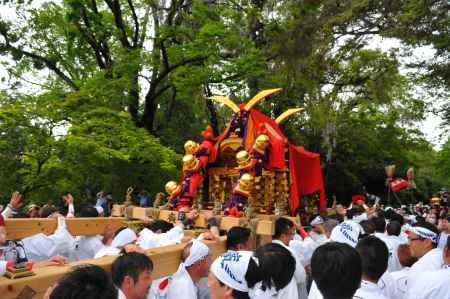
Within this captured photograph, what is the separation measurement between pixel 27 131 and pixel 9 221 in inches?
288

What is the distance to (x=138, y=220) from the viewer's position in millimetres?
6750

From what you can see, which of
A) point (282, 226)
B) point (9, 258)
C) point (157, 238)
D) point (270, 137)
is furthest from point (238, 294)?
point (270, 137)

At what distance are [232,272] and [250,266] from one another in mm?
142

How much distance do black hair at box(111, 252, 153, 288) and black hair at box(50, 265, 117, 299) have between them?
2.39 feet

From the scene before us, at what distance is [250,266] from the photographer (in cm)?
258

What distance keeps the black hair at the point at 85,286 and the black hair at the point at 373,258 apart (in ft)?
6.19

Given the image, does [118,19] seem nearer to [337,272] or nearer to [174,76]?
[174,76]

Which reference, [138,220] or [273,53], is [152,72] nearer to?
[273,53]

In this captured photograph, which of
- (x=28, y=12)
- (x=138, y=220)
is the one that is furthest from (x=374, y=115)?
(x=138, y=220)

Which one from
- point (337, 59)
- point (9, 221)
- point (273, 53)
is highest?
point (273, 53)

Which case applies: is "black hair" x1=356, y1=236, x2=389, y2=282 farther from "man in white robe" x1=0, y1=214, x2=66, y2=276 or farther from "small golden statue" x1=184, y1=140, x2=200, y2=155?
"small golden statue" x1=184, y1=140, x2=200, y2=155

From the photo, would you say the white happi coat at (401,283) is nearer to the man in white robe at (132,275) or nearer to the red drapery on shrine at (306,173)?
the man in white robe at (132,275)

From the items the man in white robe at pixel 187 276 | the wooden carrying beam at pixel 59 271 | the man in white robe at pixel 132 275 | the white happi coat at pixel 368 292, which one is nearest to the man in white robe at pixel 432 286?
the white happi coat at pixel 368 292

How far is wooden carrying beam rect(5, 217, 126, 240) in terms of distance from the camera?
386 cm
